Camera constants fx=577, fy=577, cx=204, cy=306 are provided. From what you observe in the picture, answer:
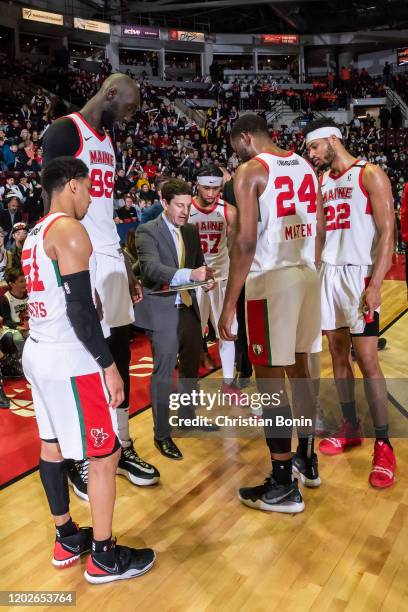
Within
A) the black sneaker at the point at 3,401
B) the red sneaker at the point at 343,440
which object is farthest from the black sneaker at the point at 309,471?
the black sneaker at the point at 3,401

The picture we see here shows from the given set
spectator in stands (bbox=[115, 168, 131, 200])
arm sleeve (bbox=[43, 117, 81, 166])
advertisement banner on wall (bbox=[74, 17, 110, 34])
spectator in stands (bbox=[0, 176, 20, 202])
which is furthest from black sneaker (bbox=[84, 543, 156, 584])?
advertisement banner on wall (bbox=[74, 17, 110, 34])

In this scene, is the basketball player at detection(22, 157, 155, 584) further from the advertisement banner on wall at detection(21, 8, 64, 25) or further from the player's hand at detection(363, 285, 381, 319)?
the advertisement banner on wall at detection(21, 8, 64, 25)

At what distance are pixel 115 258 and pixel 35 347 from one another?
834 millimetres

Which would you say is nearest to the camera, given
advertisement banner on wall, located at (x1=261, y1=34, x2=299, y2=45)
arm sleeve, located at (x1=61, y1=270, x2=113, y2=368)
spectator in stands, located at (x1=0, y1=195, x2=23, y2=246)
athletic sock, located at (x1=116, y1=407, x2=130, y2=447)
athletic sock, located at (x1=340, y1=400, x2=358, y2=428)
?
arm sleeve, located at (x1=61, y1=270, x2=113, y2=368)

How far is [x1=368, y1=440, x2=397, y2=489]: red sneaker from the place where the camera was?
2.97 m

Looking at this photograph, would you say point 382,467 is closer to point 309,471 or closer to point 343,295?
point 309,471

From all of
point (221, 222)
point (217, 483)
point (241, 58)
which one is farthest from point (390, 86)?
point (217, 483)

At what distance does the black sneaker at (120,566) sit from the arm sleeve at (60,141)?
172 centimetres

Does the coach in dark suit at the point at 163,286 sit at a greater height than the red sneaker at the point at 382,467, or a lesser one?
greater

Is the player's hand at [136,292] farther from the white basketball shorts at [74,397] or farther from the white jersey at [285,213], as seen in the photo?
the white basketball shorts at [74,397]

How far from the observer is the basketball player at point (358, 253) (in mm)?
2984

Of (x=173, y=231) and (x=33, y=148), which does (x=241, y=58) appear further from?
(x=173, y=231)

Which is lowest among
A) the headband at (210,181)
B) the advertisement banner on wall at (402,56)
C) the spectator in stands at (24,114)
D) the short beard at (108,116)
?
the headband at (210,181)

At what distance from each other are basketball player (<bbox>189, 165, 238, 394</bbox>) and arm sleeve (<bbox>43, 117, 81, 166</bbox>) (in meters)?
1.59
